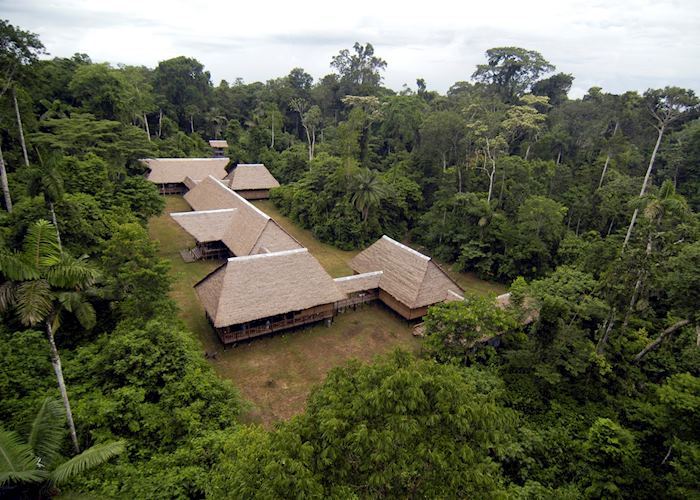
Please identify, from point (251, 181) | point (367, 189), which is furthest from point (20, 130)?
point (367, 189)

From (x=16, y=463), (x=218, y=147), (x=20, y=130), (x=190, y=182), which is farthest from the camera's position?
(x=218, y=147)

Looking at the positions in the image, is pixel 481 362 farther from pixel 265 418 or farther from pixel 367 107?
pixel 367 107

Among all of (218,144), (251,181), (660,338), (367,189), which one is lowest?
(660,338)

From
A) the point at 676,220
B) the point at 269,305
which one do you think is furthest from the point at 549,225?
the point at 269,305

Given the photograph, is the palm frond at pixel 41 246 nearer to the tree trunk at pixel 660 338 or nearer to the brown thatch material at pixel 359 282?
the brown thatch material at pixel 359 282

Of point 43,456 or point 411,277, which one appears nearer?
point 43,456

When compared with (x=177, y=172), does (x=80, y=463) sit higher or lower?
lower

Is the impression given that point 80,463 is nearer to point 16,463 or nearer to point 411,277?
point 16,463

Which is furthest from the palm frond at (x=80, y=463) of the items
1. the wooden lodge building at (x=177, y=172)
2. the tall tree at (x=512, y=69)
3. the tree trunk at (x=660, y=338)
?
the tall tree at (x=512, y=69)

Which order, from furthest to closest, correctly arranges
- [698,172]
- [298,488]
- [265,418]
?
[698,172] → [265,418] → [298,488]
